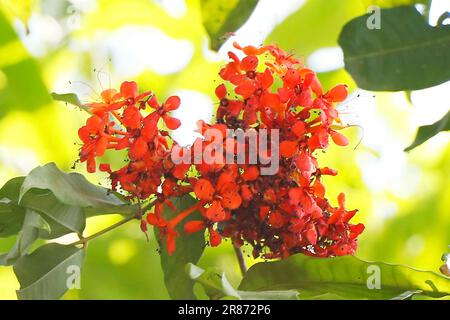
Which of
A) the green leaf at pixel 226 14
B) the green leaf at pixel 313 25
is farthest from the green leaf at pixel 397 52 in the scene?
the green leaf at pixel 313 25

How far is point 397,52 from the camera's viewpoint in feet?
3.51

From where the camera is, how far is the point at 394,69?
3.47 feet

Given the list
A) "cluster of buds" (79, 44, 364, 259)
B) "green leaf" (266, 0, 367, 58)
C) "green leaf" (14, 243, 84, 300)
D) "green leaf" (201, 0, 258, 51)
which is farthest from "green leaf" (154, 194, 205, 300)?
"green leaf" (266, 0, 367, 58)

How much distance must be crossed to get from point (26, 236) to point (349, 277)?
422mm

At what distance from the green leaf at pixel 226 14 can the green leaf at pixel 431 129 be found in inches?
13.0

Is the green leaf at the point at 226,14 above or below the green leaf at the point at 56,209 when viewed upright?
above

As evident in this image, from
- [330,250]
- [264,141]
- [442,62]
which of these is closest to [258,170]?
[264,141]

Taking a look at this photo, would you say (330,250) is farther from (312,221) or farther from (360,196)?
(360,196)

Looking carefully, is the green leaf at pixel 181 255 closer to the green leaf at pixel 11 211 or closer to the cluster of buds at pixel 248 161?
the cluster of buds at pixel 248 161

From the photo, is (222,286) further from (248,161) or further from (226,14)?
(226,14)

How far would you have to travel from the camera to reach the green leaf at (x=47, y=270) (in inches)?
40.5

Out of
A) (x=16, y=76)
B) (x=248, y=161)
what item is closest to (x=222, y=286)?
(x=248, y=161)
